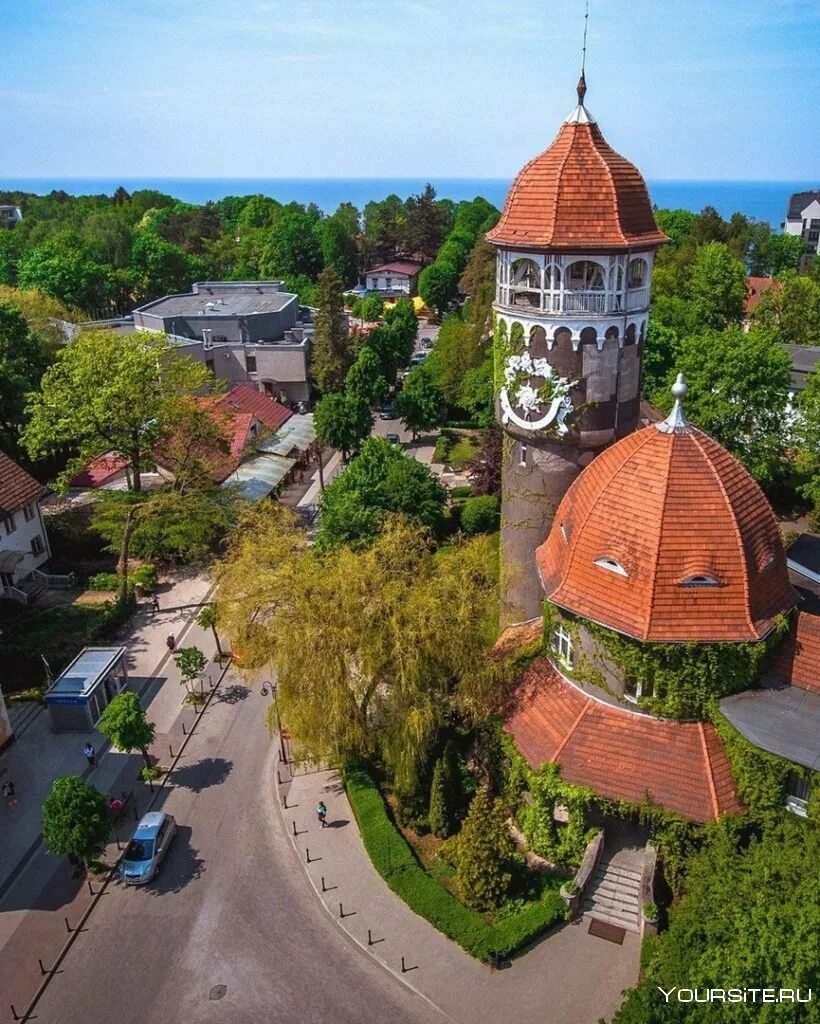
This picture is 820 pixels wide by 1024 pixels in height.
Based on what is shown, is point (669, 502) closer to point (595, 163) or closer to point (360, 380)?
point (595, 163)

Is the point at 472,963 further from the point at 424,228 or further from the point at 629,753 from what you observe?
the point at 424,228

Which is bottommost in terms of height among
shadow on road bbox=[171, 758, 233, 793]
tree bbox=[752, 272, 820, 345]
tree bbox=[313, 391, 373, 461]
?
shadow on road bbox=[171, 758, 233, 793]

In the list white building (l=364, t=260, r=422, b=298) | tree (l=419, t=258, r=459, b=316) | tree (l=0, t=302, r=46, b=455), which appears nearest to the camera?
tree (l=0, t=302, r=46, b=455)

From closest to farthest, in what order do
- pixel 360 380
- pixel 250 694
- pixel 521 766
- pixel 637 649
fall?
1. pixel 637 649
2. pixel 521 766
3. pixel 250 694
4. pixel 360 380

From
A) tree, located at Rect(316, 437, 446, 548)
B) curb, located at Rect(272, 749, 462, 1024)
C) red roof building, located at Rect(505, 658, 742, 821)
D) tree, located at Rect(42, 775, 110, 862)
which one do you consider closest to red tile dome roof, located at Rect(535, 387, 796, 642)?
red roof building, located at Rect(505, 658, 742, 821)

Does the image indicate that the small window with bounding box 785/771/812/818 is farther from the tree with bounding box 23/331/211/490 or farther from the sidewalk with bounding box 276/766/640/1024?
the tree with bounding box 23/331/211/490

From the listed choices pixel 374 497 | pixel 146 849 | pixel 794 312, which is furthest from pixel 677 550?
pixel 794 312

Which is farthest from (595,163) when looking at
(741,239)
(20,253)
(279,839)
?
(20,253)

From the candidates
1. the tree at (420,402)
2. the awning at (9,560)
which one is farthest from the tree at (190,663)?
the tree at (420,402)
